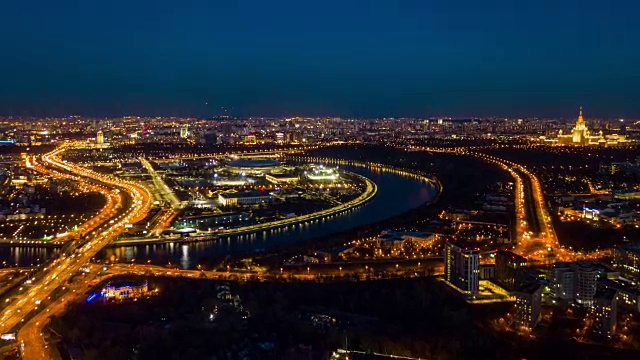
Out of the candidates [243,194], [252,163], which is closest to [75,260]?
[243,194]

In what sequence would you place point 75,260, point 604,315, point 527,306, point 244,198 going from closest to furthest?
1. point 604,315
2. point 527,306
3. point 75,260
4. point 244,198

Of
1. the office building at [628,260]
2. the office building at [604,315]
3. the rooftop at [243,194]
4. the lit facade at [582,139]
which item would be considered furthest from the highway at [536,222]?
the lit facade at [582,139]

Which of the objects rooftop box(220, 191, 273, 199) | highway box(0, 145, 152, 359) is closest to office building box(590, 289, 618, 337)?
highway box(0, 145, 152, 359)

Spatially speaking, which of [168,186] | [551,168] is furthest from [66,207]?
[551,168]

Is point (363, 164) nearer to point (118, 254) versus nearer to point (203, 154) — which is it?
point (203, 154)

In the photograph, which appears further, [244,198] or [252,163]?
[252,163]

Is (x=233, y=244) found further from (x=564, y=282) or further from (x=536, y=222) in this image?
(x=536, y=222)

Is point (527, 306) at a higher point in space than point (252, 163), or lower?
lower
